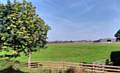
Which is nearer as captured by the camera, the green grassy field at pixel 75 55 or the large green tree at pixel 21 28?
the large green tree at pixel 21 28

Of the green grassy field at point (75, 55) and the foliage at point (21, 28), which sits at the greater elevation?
the foliage at point (21, 28)

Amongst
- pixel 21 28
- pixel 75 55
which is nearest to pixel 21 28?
pixel 21 28

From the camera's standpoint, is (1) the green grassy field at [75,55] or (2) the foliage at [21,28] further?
(1) the green grassy field at [75,55]

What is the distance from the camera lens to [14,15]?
43875mm

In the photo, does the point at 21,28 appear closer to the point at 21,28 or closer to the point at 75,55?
the point at 21,28

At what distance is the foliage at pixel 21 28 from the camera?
143ft

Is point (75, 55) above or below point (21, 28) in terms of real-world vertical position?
below

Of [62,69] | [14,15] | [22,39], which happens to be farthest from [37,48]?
[62,69]

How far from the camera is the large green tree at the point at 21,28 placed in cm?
4347

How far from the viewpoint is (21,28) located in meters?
43.3

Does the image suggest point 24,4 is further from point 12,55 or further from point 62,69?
point 62,69

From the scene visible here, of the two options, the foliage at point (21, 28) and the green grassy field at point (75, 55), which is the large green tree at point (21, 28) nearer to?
the foliage at point (21, 28)

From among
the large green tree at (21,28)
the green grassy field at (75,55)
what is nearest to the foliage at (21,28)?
the large green tree at (21,28)

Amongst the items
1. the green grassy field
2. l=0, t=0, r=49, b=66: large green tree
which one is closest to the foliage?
l=0, t=0, r=49, b=66: large green tree
